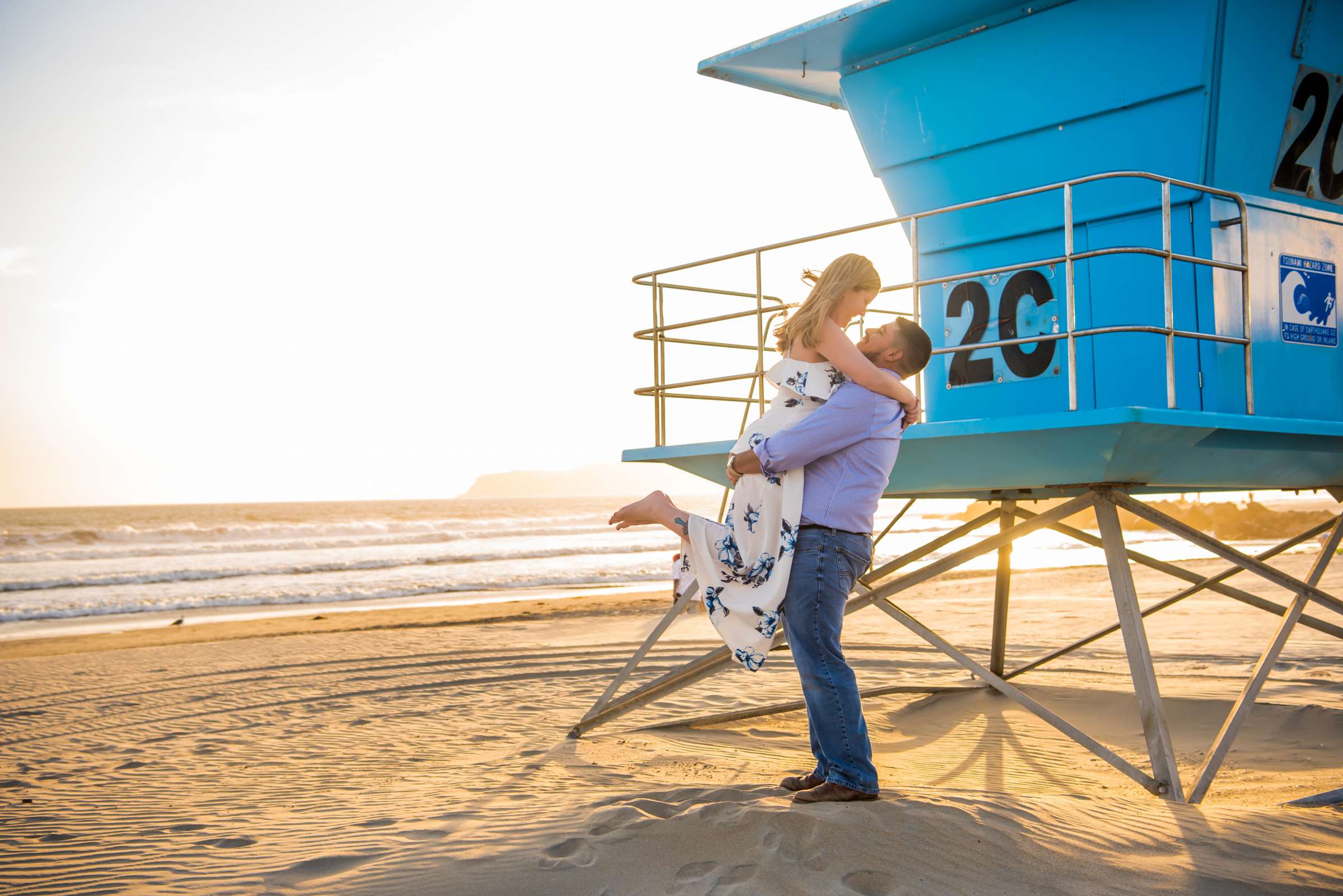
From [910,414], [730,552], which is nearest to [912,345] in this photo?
[910,414]

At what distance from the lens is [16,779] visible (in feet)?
21.8

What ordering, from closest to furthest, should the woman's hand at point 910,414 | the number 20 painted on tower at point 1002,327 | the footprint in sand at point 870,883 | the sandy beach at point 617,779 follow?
the footprint in sand at point 870,883
the sandy beach at point 617,779
the woman's hand at point 910,414
the number 20 painted on tower at point 1002,327

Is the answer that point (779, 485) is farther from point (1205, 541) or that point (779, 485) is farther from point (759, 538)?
point (1205, 541)

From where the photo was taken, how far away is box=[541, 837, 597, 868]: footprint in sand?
3938 millimetres

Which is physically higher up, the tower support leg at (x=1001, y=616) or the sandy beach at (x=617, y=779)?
the tower support leg at (x=1001, y=616)

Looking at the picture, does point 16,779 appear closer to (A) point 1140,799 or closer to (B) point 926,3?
(A) point 1140,799

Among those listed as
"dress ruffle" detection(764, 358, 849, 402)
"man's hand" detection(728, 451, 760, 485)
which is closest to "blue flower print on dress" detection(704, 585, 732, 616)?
"man's hand" detection(728, 451, 760, 485)

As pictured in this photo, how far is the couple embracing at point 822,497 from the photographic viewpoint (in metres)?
4.15

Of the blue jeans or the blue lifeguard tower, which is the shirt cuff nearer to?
the blue jeans

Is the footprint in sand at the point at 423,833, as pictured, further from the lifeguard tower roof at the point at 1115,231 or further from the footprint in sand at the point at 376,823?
the lifeguard tower roof at the point at 1115,231

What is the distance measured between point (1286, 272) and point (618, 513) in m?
4.49

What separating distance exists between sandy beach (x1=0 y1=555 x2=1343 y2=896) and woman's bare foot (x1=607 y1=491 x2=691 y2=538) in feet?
4.02

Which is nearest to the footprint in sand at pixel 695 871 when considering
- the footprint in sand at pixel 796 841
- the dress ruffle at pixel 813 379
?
the footprint in sand at pixel 796 841

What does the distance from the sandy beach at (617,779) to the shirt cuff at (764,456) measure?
137 centimetres
